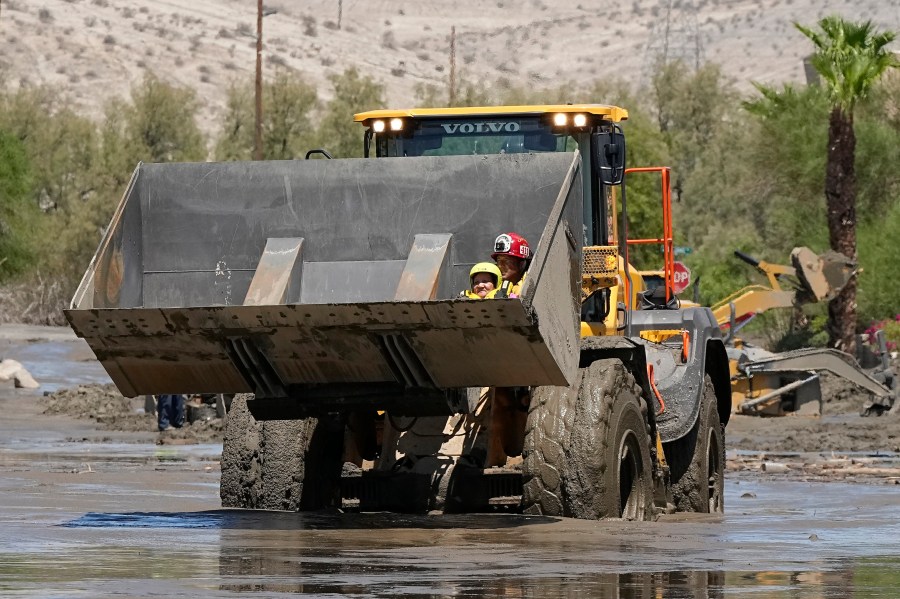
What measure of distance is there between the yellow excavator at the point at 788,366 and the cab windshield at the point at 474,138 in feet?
51.2

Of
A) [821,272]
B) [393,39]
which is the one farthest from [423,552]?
[393,39]

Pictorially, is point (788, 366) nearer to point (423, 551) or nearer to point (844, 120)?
point (844, 120)

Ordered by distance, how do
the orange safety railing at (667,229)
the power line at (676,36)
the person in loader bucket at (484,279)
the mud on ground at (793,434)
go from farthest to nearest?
the power line at (676,36) < the mud on ground at (793,434) < the orange safety railing at (667,229) < the person in loader bucket at (484,279)

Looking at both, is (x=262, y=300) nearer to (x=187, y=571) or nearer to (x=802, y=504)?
(x=187, y=571)

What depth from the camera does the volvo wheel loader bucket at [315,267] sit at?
37.3 feet

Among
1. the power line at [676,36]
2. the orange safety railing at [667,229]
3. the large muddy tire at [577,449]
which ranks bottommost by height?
the power line at [676,36]

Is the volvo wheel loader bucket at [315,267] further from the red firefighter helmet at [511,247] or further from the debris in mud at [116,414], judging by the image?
the debris in mud at [116,414]

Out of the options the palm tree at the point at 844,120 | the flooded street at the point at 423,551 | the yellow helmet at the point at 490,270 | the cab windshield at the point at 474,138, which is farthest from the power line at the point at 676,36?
the yellow helmet at the point at 490,270

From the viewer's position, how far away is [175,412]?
29125 millimetres

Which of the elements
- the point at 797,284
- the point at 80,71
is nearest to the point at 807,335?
the point at 797,284

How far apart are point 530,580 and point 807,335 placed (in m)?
37.0

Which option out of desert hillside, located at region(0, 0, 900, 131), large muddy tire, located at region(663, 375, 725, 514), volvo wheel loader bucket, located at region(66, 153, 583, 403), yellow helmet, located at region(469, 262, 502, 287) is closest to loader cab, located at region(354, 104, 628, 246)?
volvo wheel loader bucket, located at region(66, 153, 583, 403)

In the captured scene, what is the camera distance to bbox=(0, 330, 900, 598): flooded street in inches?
336

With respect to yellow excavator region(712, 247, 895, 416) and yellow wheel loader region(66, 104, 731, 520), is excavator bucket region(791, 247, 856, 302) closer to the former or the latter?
yellow excavator region(712, 247, 895, 416)
